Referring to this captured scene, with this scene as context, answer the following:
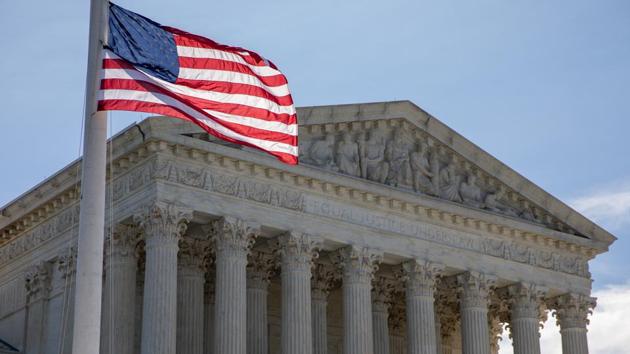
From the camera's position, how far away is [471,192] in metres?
54.2

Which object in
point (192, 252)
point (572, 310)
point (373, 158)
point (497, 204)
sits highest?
point (373, 158)

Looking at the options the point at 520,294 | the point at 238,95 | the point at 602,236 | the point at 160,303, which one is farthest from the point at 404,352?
the point at 238,95

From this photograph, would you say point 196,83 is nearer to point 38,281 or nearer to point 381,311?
point 38,281

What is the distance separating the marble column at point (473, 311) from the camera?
5191 cm

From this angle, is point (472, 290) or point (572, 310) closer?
point (472, 290)

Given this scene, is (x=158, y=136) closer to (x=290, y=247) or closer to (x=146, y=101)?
(x=290, y=247)

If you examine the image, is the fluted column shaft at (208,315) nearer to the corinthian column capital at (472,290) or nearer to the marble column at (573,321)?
the corinthian column capital at (472,290)

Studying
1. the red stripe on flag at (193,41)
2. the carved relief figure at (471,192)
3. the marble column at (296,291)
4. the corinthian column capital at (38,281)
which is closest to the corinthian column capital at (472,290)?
the carved relief figure at (471,192)

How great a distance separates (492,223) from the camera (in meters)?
53.5

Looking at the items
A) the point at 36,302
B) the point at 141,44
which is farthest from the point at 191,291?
the point at 141,44

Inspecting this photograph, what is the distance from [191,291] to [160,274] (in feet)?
16.0

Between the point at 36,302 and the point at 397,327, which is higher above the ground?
the point at 397,327

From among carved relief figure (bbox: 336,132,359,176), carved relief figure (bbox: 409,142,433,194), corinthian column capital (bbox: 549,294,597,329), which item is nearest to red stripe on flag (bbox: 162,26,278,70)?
carved relief figure (bbox: 336,132,359,176)

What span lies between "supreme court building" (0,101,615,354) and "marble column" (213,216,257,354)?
0.06 m
